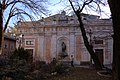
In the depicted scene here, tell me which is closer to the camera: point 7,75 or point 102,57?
point 7,75

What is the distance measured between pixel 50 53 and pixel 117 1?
141 ft

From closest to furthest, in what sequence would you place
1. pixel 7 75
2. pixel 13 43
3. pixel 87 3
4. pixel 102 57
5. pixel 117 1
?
1. pixel 117 1
2. pixel 7 75
3. pixel 87 3
4. pixel 102 57
5. pixel 13 43

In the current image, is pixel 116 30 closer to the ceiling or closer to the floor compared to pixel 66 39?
closer to the floor

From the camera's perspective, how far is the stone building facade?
50.9 metres

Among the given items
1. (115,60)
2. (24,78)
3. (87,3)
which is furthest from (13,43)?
(115,60)

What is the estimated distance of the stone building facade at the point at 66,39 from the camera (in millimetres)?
50906

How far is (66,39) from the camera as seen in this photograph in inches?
2056

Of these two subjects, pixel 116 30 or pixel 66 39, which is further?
pixel 66 39

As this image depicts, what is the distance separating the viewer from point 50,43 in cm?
5241

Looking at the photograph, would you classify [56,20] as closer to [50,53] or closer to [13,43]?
[50,53]

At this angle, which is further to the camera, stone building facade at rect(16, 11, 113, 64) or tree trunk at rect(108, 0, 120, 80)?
stone building facade at rect(16, 11, 113, 64)

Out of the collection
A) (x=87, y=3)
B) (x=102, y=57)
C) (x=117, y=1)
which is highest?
(x=87, y=3)

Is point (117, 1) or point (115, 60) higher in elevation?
point (117, 1)

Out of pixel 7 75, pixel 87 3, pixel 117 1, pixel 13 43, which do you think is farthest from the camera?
pixel 13 43
